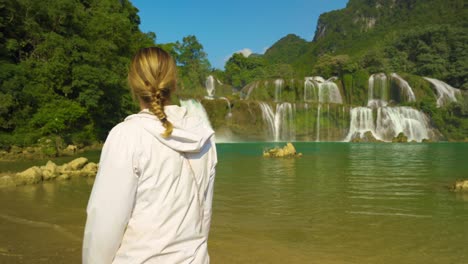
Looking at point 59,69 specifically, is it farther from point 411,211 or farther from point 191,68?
point 191,68

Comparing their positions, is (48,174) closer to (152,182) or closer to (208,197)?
(208,197)

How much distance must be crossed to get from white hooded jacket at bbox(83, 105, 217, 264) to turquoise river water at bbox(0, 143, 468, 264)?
3.05 m

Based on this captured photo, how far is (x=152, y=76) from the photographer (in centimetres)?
161

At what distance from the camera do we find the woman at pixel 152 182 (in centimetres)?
146

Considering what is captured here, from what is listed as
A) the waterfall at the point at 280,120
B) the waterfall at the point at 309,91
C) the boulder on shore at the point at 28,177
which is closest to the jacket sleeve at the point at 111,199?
the boulder on shore at the point at 28,177

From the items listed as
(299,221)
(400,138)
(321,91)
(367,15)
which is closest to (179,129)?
(299,221)

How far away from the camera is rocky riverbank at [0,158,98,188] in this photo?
10.7 m

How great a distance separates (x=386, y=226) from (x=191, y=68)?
63742mm

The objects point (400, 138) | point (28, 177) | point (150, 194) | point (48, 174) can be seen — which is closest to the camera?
point (150, 194)

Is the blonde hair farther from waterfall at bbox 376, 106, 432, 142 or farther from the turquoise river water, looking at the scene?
waterfall at bbox 376, 106, 432, 142

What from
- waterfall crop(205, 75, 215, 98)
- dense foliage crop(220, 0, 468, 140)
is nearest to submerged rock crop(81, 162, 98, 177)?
dense foliage crop(220, 0, 468, 140)

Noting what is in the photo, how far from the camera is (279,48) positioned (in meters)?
166

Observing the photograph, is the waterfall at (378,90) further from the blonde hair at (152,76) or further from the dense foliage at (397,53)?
the blonde hair at (152,76)

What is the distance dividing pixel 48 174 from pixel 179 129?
37.7 ft
